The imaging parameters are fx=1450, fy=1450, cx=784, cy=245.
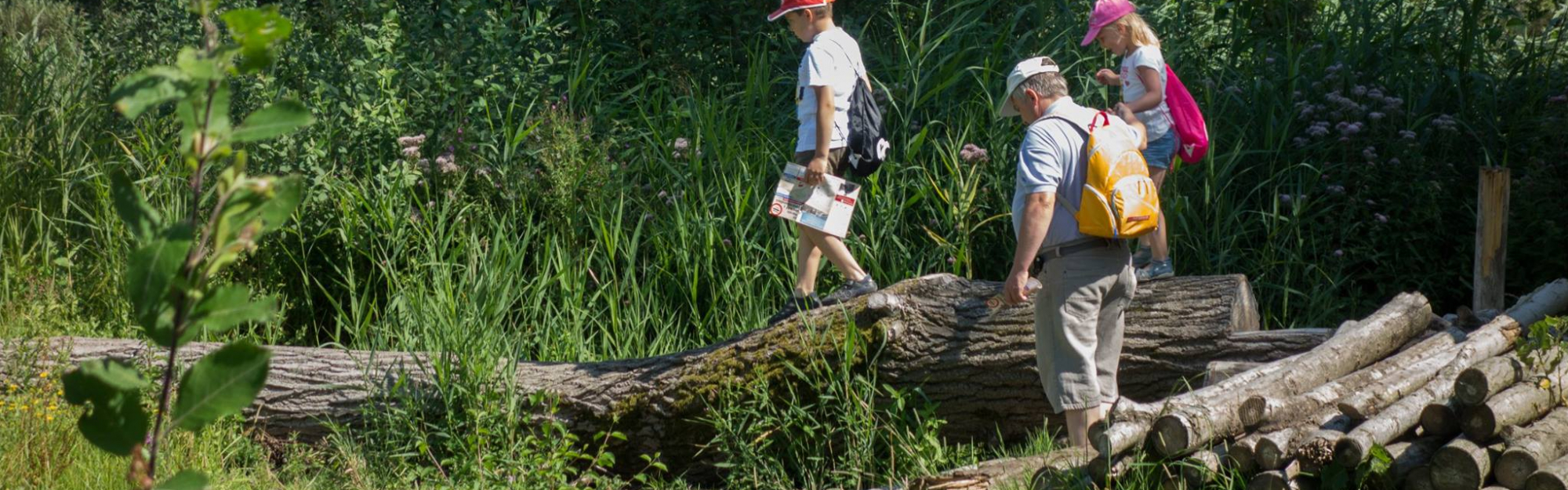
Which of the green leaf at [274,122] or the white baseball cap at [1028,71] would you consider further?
the white baseball cap at [1028,71]

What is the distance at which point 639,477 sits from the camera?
535 centimetres

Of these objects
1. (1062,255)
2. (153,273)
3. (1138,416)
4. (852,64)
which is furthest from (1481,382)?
(153,273)

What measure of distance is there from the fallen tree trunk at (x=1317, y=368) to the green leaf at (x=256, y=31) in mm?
3066

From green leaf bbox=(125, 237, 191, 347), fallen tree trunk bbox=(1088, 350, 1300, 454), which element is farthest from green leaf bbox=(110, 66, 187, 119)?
fallen tree trunk bbox=(1088, 350, 1300, 454)

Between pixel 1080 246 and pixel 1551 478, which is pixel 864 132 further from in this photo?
pixel 1551 478

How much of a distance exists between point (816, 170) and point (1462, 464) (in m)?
2.71

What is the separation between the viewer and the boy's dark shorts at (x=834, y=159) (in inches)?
230

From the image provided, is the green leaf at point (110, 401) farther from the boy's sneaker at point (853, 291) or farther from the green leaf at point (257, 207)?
the boy's sneaker at point (853, 291)

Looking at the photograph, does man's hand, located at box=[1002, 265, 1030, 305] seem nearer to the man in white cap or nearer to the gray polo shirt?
the man in white cap

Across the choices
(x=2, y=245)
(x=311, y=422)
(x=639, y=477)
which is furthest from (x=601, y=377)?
(x=2, y=245)

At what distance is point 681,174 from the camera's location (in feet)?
23.2

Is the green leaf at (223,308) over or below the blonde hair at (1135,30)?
over

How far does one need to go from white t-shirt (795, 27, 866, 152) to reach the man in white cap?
980mm

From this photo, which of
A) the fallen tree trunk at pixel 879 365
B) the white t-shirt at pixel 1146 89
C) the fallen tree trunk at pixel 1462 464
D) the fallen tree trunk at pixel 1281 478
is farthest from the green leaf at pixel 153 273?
the white t-shirt at pixel 1146 89
